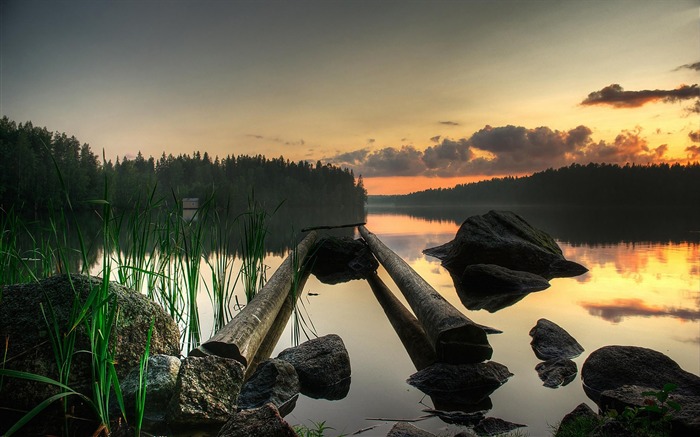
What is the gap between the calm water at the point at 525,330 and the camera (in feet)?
12.2

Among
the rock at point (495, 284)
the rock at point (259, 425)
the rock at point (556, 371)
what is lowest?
the rock at point (495, 284)

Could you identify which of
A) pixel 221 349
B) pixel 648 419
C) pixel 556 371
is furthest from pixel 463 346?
pixel 221 349

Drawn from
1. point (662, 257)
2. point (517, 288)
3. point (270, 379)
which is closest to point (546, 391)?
point (270, 379)

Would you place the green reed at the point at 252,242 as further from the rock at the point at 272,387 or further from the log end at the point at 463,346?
the log end at the point at 463,346

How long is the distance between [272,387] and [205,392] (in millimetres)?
630

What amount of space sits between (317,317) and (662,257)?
12.8m

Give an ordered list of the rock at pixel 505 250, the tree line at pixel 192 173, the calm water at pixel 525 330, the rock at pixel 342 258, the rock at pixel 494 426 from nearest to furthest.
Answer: the rock at pixel 494 426 < the calm water at pixel 525 330 < the rock at pixel 505 250 < the rock at pixel 342 258 < the tree line at pixel 192 173

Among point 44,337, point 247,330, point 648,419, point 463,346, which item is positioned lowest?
point 463,346

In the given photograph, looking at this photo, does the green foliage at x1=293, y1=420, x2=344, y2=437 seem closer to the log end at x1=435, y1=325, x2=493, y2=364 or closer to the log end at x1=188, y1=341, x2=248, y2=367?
the log end at x1=188, y1=341, x2=248, y2=367

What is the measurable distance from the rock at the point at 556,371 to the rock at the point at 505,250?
725cm

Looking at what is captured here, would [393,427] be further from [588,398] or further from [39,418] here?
[39,418]

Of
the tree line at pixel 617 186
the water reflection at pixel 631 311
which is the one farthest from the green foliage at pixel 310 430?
the tree line at pixel 617 186

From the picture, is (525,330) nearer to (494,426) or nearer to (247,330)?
(494,426)

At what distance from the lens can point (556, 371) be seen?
448 centimetres
